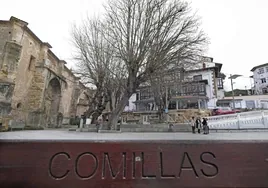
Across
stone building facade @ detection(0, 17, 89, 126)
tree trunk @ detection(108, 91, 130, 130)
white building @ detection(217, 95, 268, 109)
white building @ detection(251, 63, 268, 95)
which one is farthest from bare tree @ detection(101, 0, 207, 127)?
white building @ detection(251, 63, 268, 95)

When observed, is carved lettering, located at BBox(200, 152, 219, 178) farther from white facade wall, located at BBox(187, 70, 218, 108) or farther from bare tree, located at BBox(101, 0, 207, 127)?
white facade wall, located at BBox(187, 70, 218, 108)

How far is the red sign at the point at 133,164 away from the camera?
1.06 meters

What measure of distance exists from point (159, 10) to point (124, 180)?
10.3 m

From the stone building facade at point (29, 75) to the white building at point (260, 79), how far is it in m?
34.8

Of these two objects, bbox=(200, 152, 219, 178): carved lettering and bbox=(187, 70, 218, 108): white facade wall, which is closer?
bbox=(200, 152, 219, 178): carved lettering

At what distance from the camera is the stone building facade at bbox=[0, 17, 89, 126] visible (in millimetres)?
12312

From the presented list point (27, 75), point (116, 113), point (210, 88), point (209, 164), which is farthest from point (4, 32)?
point (210, 88)

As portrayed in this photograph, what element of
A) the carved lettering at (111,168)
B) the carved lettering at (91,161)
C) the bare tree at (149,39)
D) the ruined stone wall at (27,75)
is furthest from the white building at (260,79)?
the carved lettering at (91,161)

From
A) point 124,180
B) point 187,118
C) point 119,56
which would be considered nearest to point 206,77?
point 187,118

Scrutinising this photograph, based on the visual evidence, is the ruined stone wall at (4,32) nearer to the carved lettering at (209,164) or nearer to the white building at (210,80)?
the carved lettering at (209,164)

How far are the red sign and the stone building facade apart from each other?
12.5 meters

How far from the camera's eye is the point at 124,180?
107 centimetres

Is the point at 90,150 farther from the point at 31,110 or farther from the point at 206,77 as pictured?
the point at 206,77

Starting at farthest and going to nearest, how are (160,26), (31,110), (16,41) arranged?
(31,110), (16,41), (160,26)
